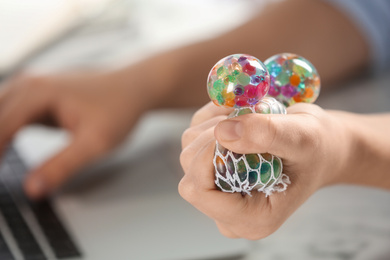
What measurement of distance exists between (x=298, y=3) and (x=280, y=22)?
0.12 ft

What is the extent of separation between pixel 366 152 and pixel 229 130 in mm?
148

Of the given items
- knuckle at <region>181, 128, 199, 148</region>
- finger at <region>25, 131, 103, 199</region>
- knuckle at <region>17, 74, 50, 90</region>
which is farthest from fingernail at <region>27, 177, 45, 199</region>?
knuckle at <region>181, 128, 199, 148</region>

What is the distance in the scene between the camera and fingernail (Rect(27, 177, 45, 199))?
0.49 m

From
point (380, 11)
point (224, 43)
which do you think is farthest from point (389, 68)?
point (224, 43)

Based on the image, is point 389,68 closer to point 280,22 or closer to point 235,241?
point 280,22

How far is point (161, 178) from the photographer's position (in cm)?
53

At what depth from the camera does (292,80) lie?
12.4 inches

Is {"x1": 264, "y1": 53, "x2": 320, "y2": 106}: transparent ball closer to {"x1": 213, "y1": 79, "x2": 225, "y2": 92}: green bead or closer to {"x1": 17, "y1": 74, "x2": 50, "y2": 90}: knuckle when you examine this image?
{"x1": 213, "y1": 79, "x2": 225, "y2": 92}: green bead

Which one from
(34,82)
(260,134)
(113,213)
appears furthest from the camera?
(34,82)

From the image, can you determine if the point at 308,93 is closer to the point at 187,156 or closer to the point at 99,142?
the point at 187,156

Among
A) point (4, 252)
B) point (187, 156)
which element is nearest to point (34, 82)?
point (4, 252)

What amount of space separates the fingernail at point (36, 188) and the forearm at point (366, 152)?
268 mm

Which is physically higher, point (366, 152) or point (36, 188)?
point (36, 188)

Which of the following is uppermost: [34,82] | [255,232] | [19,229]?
[34,82]
